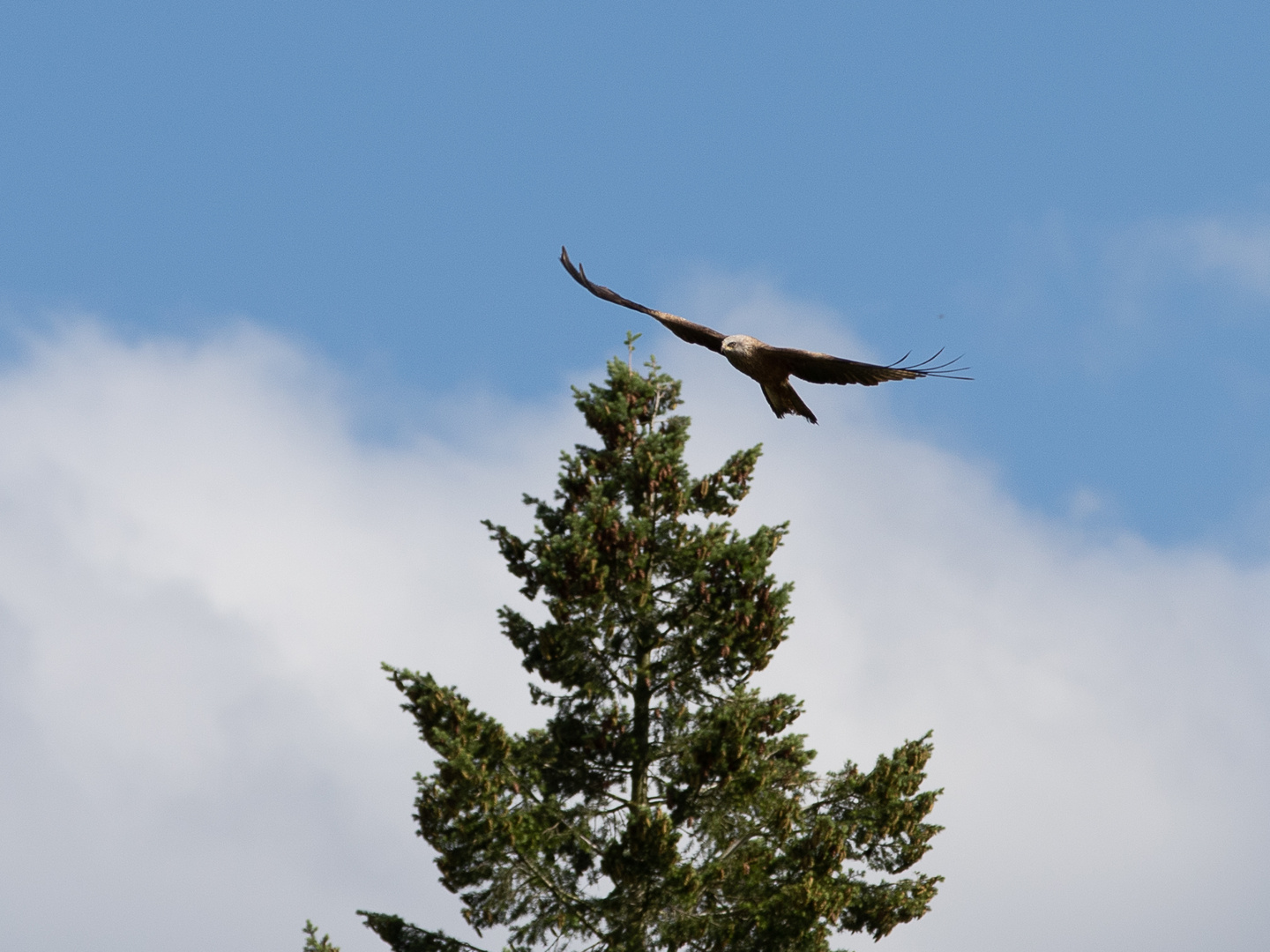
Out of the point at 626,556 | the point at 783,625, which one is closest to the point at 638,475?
the point at 626,556

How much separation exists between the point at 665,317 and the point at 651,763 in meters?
4.98

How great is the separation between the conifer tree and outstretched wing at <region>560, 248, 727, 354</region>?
1710 millimetres

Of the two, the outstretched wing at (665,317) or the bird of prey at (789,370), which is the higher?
the outstretched wing at (665,317)

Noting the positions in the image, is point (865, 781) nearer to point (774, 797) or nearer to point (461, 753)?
point (774, 797)

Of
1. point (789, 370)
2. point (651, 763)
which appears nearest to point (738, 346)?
point (789, 370)

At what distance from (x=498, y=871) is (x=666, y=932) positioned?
1.85m

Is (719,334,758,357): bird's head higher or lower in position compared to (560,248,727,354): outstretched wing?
lower

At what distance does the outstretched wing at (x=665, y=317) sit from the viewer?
16000mm

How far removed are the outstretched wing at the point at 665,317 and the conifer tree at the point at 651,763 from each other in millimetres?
1710

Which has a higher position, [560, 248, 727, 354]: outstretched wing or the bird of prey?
[560, 248, 727, 354]: outstretched wing

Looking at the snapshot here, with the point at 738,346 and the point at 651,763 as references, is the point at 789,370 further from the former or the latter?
the point at 651,763

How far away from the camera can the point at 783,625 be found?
17.4m

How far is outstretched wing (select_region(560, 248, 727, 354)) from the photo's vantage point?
52.5 ft

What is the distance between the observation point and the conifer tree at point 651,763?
16094mm
